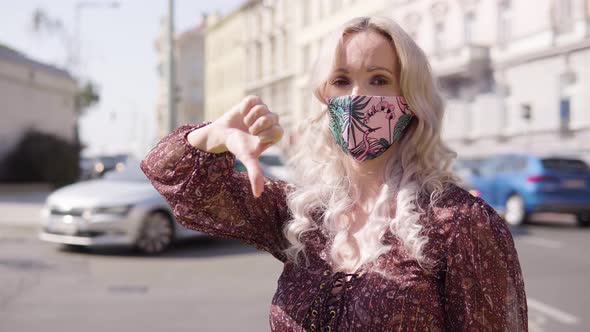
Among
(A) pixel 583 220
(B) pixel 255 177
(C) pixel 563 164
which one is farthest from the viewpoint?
(A) pixel 583 220

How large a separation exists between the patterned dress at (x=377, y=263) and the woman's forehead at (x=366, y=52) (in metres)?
0.43

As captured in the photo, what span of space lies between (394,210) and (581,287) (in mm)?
6548

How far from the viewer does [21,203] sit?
19.0 meters

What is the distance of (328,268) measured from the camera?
1951mm

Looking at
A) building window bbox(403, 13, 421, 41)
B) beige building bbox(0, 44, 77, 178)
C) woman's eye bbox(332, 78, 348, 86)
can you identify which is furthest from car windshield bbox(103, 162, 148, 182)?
building window bbox(403, 13, 421, 41)

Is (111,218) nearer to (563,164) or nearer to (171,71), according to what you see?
(171,71)

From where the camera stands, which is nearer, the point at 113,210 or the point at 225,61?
the point at 113,210

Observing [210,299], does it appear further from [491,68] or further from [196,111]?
[196,111]

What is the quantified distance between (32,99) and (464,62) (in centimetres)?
1860

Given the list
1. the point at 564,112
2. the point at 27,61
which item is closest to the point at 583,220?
the point at 564,112

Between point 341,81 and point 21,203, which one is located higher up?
point 341,81

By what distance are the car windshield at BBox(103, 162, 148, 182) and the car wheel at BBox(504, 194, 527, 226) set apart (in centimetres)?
805

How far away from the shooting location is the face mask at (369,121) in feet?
6.56

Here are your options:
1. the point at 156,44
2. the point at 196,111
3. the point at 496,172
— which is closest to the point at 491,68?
the point at 496,172
